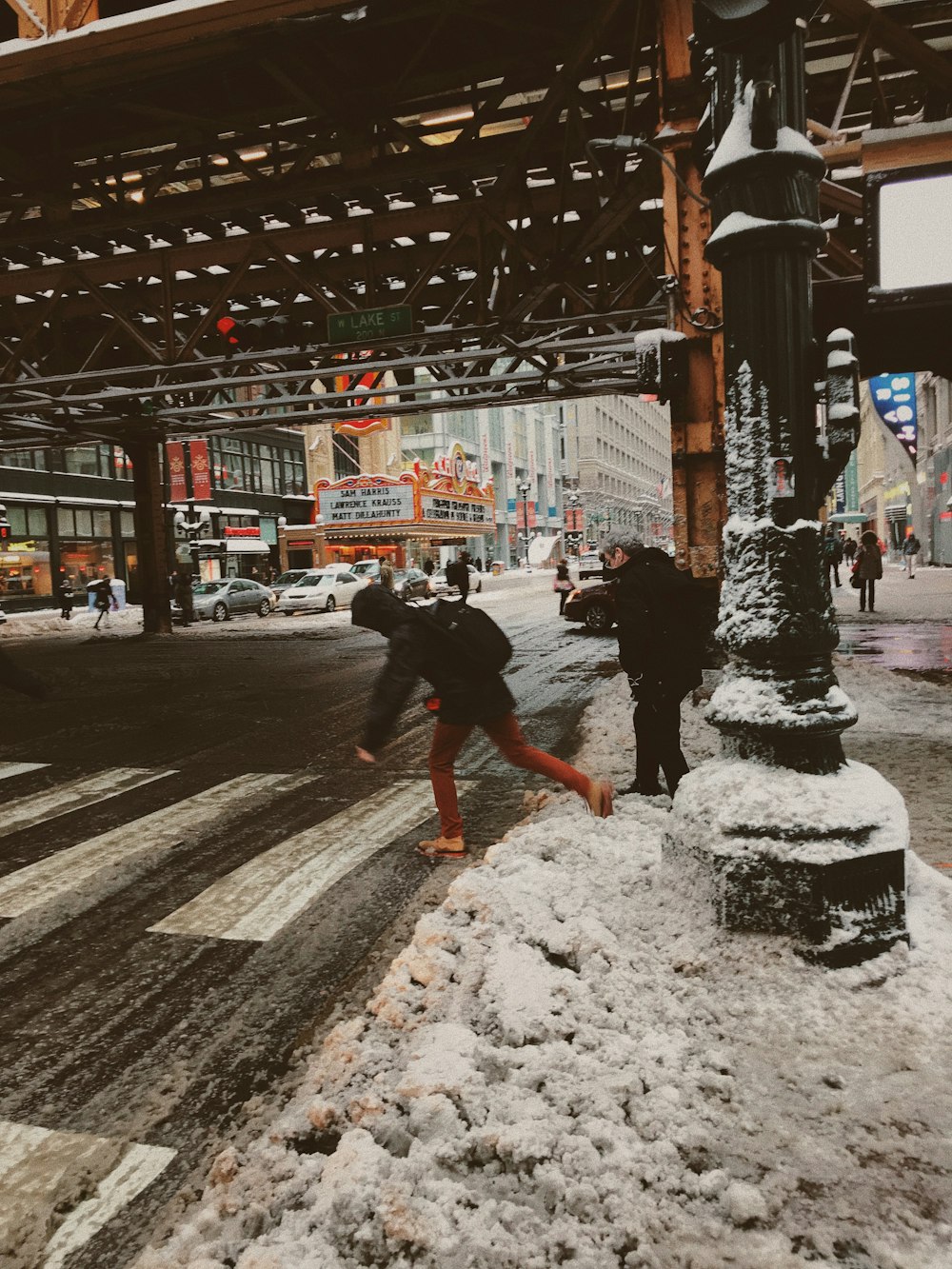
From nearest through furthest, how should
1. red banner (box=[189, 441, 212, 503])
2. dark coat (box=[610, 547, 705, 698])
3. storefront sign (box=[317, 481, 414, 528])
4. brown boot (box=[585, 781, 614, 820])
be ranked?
brown boot (box=[585, 781, 614, 820]) → dark coat (box=[610, 547, 705, 698]) → red banner (box=[189, 441, 212, 503]) → storefront sign (box=[317, 481, 414, 528])

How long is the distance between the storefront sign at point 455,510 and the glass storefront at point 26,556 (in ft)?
61.2

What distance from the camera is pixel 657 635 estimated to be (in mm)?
5742

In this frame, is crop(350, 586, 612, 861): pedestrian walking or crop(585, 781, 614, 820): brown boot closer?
crop(350, 586, 612, 861): pedestrian walking

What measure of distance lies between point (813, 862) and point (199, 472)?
35.2 m

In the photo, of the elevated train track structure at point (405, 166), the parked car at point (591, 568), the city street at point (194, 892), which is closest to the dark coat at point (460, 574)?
the parked car at point (591, 568)

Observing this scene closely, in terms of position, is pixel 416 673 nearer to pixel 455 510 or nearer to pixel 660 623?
pixel 660 623

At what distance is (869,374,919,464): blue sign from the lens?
32750 millimetres

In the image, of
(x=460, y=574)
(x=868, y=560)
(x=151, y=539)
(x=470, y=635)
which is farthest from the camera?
(x=151, y=539)

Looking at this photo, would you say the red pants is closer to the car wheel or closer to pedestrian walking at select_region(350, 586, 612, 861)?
pedestrian walking at select_region(350, 586, 612, 861)

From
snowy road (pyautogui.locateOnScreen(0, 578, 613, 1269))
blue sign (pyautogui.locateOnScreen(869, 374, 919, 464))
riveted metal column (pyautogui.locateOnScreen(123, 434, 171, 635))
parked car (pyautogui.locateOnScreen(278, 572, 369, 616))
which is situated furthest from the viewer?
parked car (pyautogui.locateOnScreen(278, 572, 369, 616))

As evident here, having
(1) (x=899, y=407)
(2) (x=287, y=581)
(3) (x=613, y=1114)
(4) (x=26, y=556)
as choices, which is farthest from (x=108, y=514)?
(3) (x=613, y=1114)

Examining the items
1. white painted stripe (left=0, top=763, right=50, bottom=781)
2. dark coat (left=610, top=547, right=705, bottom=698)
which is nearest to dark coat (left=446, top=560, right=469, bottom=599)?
white painted stripe (left=0, top=763, right=50, bottom=781)

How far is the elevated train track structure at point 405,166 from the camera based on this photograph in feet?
29.0

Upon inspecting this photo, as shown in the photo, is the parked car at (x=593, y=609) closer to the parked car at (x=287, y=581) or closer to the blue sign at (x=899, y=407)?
the blue sign at (x=899, y=407)
